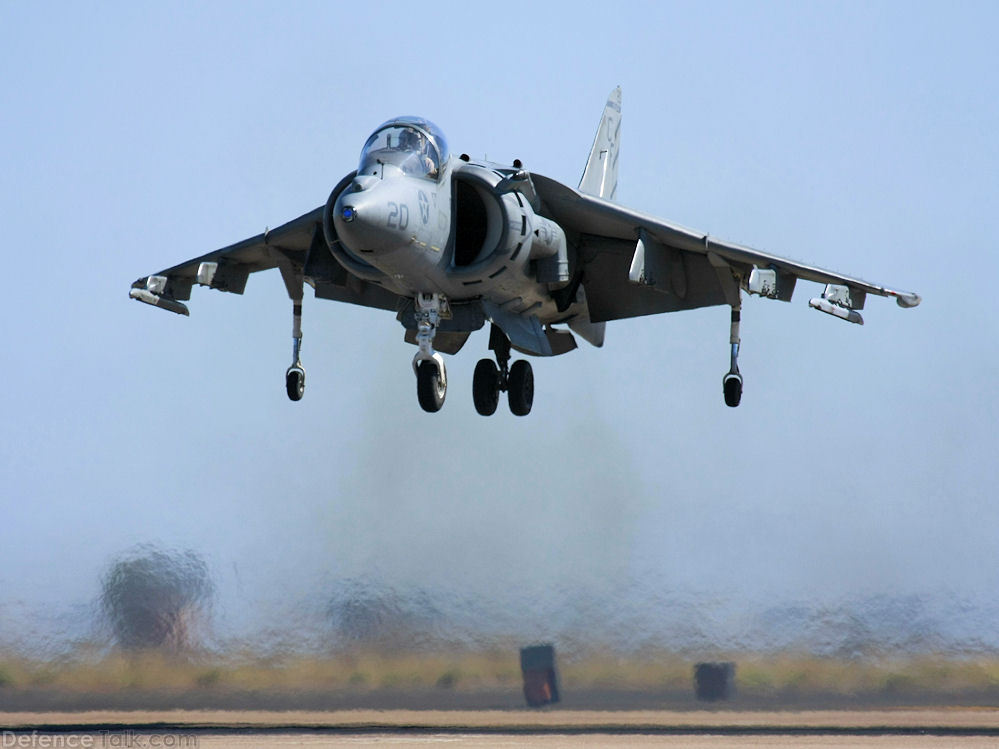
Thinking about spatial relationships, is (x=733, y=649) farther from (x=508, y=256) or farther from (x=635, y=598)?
(x=508, y=256)

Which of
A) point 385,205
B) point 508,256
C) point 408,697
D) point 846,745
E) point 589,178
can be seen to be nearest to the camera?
point 385,205

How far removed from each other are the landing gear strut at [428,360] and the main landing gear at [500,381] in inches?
110

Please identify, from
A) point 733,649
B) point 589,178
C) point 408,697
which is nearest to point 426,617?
point 408,697

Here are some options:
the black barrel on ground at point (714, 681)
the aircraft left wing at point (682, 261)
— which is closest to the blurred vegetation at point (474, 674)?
the black barrel on ground at point (714, 681)

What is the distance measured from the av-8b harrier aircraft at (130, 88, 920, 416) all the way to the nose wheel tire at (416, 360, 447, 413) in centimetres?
2

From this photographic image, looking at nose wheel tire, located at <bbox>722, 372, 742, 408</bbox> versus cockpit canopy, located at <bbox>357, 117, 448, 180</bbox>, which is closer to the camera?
cockpit canopy, located at <bbox>357, 117, 448, 180</bbox>

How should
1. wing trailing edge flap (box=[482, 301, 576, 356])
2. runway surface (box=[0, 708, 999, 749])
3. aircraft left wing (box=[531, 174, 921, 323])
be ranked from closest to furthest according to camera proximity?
wing trailing edge flap (box=[482, 301, 576, 356]) → aircraft left wing (box=[531, 174, 921, 323]) → runway surface (box=[0, 708, 999, 749])

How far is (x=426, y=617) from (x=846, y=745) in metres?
5.94

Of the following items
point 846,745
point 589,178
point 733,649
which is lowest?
point 846,745

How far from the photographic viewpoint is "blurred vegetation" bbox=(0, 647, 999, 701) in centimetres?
2072

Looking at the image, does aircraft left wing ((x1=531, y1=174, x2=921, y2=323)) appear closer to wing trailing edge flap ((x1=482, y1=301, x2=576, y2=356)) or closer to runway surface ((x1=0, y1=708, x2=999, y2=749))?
wing trailing edge flap ((x1=482, y1=301, x2=576, y2=356))

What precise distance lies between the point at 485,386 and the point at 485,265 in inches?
122

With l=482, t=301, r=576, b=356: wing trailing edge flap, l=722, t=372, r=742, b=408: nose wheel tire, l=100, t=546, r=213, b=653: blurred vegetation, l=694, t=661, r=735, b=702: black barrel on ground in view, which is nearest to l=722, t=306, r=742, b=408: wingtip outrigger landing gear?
l=722, t=372, r=742, b=408: nose wheel tire

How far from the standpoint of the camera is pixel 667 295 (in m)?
20.1
